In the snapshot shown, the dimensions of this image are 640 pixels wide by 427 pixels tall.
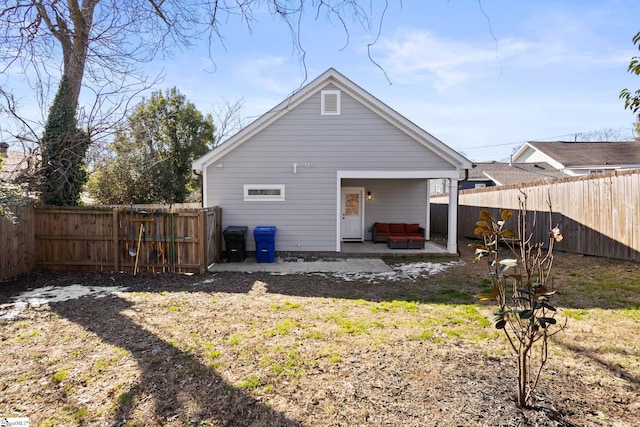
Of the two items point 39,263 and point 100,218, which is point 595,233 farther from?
point 39,263

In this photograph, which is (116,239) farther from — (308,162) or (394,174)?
(394,174)

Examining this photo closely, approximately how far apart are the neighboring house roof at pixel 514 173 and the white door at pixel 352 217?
50.1 feet

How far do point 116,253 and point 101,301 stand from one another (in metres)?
2.41

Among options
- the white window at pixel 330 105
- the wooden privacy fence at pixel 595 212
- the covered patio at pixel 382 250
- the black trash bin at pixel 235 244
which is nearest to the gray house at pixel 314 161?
the white window at pixel 330 105

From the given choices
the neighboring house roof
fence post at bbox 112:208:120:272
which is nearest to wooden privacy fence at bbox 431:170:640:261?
fence post at bbox 112:208:120:272

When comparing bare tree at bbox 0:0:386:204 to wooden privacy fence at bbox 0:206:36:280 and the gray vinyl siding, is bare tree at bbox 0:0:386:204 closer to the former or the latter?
wooden privacy fence at bbox 0:206:36:280

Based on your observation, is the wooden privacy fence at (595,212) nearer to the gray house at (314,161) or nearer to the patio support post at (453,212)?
the patio support post at (453,212)

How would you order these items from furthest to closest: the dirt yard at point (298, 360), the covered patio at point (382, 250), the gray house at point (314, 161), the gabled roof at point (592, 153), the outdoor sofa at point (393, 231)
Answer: the gabled roof at point (592, 153)
the outdoor sofa at point (393, 231)
the covered patio at point (382, 250)
the gray house at point (314, 161)
the dirt yard at point (298, 360)

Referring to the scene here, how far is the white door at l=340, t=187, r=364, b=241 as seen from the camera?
13570mm

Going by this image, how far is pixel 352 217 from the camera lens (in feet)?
44.7

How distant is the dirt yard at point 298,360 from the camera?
108 inches

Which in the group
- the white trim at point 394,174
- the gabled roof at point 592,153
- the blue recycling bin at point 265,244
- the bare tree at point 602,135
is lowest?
the blue recycling bin at point 265,244

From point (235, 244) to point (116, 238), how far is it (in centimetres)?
286

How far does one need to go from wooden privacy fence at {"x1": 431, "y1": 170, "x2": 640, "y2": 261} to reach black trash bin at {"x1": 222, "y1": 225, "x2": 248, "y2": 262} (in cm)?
738
